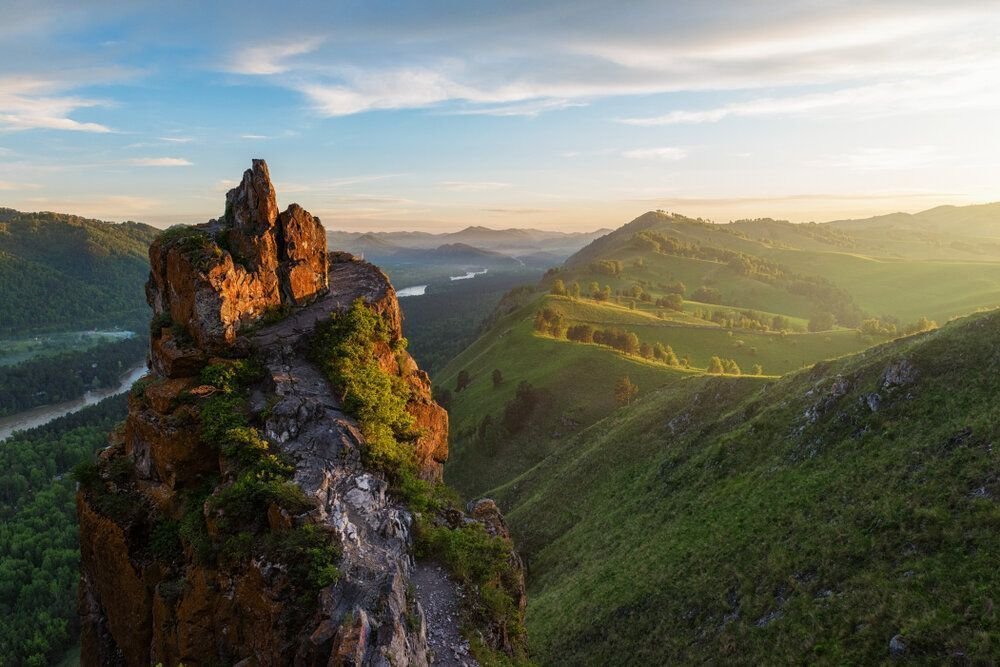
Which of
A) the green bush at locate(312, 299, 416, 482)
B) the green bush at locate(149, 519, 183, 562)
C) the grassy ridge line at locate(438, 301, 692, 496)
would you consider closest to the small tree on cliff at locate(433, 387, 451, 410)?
the grassy ridge line at locate(438, 301, 692, 496)

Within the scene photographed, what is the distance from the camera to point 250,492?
21.0m

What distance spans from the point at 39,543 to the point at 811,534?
125m

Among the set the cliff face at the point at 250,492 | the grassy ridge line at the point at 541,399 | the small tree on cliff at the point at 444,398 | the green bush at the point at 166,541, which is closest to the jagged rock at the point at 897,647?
the cliff face at the point at 250,492

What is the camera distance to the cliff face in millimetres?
18859

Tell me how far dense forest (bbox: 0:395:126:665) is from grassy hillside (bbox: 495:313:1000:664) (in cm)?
5369

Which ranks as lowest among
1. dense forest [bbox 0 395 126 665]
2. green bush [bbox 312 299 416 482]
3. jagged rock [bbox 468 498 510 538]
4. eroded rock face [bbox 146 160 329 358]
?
dense forest [bbox 0 395 126 665]

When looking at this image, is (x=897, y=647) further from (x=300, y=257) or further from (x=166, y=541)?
(x=300, y=257)

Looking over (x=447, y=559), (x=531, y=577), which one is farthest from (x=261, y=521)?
(x=531, y=577)

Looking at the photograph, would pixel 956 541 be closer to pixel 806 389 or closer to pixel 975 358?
pixel 975 358

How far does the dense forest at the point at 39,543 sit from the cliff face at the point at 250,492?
40207 millimetres

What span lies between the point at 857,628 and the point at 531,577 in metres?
32.8

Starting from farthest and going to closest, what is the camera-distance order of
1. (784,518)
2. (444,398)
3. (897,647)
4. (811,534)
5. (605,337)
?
(605,337), (444,398), (784,518), (811,534), (897,647)

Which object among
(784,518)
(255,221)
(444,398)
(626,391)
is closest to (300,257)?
(255,221)

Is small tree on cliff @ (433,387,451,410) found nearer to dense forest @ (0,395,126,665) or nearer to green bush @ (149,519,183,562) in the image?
dense forest @ (0,395,126,665)
